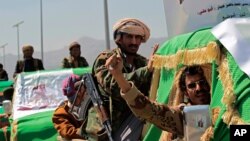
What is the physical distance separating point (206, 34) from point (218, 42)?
170 mm

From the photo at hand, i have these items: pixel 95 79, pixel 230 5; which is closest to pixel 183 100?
pixel 230 5

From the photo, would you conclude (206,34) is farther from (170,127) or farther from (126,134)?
(126,134)

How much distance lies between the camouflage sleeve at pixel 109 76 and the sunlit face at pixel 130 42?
0.13 m

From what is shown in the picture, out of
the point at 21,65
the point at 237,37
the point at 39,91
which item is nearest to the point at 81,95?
the point at 237,37

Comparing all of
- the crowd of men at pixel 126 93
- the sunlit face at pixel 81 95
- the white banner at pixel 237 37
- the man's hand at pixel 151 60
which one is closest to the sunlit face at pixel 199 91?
the crowd of men at pixel 126 93

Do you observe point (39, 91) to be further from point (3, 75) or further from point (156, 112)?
point (3, 75)

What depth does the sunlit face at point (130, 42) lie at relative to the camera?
12.4ft

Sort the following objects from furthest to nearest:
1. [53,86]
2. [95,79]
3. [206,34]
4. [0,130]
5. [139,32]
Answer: [53,86], [0,130], [95,79], [139,32], [206,34]

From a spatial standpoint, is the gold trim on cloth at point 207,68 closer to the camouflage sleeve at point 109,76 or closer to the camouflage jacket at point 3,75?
the camouflage sleeve at point 109,76

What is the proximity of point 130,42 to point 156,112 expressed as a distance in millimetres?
1063

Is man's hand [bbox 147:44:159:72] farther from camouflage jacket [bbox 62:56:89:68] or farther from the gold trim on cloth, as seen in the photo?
camouflage jacket [bbox 62:56:89:68]

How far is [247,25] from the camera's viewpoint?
2.67m

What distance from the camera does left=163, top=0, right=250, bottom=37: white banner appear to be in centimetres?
288

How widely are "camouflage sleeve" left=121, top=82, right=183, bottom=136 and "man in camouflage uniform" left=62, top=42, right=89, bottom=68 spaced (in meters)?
5.54
